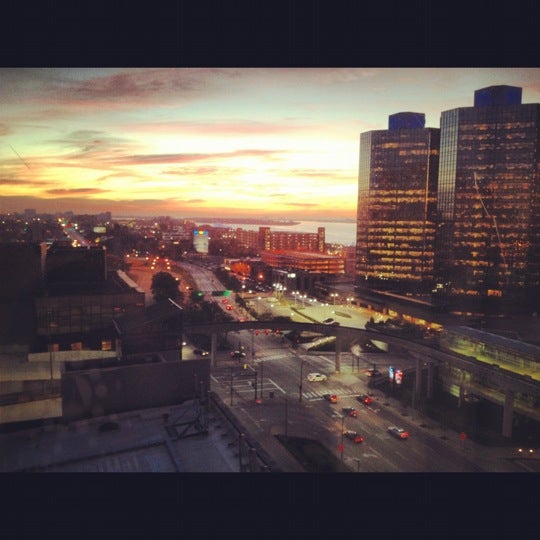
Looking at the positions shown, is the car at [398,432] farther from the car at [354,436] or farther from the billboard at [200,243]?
the billboard at [200,243]

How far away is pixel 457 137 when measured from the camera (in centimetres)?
1852

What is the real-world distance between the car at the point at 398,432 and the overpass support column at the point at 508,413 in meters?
1.62

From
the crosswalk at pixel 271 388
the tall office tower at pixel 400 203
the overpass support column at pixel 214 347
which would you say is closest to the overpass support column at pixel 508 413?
the crosswalk at pixel 271 388

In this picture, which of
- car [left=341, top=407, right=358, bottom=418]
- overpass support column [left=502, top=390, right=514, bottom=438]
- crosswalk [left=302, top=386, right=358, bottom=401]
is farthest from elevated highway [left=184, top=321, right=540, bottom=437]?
car [left=341, top=407, right=358, bottom=418]

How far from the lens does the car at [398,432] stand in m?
7.32

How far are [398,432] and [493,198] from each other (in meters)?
13.2

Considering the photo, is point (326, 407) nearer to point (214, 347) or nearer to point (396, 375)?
point (396, 375)

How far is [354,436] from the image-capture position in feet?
23.8

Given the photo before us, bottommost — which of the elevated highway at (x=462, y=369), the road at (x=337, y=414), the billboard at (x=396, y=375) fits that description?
the road at (x=337, y=414)

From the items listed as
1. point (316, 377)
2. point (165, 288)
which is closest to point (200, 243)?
point (165, 288)

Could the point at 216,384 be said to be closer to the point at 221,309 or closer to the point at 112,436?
the point at 112,436

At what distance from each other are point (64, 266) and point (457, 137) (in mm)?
14827
